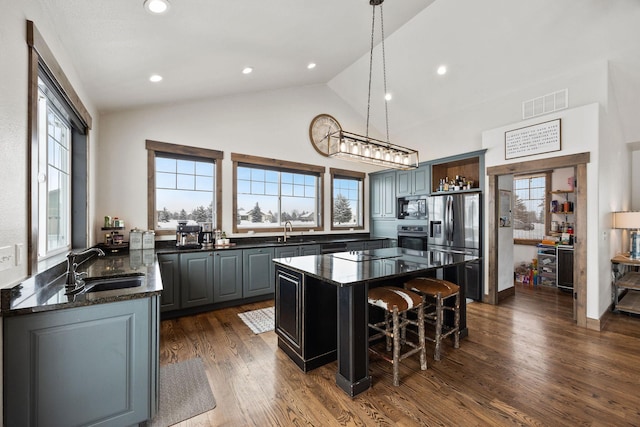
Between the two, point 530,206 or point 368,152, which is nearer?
point 368,152

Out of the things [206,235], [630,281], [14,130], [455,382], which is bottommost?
[455,382]

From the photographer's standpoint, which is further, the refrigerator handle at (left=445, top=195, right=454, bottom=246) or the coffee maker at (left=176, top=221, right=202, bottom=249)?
the refrigerator handle at (left=445, top=195, right=454, bottom=246)

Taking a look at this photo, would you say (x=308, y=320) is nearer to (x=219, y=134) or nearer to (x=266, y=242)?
(x=266, y=242)

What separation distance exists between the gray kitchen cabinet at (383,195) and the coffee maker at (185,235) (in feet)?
11.7

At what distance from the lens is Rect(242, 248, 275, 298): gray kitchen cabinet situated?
409 centimetres

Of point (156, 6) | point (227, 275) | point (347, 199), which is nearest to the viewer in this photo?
point (156, 6)

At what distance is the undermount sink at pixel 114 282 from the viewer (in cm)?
209

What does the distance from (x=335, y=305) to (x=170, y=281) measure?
7.17ft

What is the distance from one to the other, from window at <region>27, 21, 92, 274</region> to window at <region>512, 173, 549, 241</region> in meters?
6.94

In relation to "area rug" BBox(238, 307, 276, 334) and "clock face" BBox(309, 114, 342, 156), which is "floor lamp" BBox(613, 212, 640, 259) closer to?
"clock face" BBox(309, 114, 342, 156)

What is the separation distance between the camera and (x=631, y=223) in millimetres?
3652

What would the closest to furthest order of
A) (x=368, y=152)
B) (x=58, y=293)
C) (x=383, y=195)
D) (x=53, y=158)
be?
(x=58, y=293) → (x=53, y=158) → (x=368, y=152) → (x=383, y=195)

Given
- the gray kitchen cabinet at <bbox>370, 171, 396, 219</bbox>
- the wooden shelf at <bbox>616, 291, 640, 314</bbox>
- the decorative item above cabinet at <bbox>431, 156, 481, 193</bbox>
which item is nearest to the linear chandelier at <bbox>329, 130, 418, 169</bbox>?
the decorative item above cabinet at <bbox>431, 156, 481, 193</bbox>

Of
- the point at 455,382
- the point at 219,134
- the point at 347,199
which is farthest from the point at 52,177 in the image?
the point at 347,199
